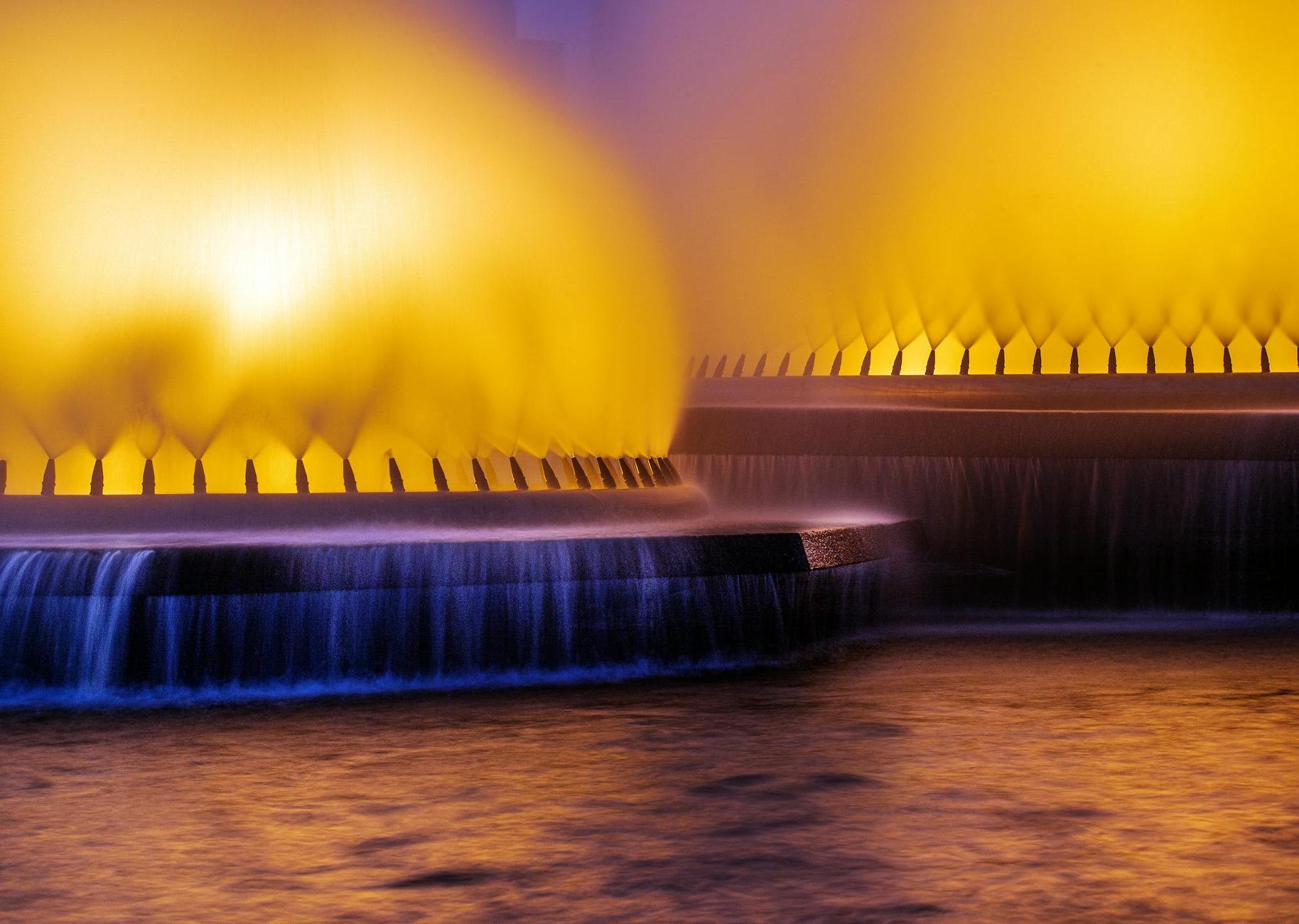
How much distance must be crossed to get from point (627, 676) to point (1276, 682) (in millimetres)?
2518

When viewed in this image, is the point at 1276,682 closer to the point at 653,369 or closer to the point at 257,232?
the point at 653,369

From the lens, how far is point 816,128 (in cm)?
1591

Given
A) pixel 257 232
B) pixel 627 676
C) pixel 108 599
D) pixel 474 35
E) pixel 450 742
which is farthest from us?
pixel 474 35

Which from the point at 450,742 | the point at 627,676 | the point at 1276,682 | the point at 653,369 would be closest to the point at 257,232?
the point at 653,369

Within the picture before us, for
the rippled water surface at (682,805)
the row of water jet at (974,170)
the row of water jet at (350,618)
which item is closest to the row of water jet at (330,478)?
the row of water jet at (350,618)

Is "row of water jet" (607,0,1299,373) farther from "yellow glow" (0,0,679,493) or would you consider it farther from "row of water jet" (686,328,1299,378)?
"yellow glow" (0,0,679,493)

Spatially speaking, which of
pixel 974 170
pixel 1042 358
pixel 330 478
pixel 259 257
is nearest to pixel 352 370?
pixel 330 478

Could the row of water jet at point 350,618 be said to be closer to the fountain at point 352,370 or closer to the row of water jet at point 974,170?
the fountain at point 352,370

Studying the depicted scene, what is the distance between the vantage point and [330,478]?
923 centimetres

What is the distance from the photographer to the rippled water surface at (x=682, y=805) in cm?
406

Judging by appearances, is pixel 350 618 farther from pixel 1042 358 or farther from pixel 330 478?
pixel 1042 358

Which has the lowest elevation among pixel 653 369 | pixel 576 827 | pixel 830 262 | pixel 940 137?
pixel 576 827

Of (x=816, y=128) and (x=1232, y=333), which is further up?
(x=816, y=128)

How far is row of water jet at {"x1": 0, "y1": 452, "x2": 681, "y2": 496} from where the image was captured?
8852 mm
